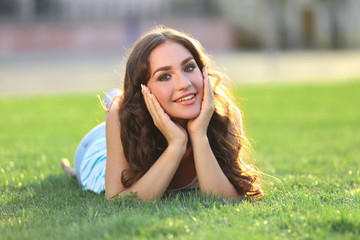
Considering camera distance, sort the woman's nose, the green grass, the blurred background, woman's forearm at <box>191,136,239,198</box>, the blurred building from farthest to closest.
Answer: the blurred building < the blurred background < woman's forearm at <box>191,136,239,198</box> < the woman's nose < the green grass

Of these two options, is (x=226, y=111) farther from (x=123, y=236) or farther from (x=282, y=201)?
(x=123, y=236)

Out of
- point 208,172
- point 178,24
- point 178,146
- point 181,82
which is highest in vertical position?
point 181,82

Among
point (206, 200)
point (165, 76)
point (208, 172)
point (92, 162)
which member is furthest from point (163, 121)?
point (92, 162)

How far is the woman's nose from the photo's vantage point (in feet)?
11.2

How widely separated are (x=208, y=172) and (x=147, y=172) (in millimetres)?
379

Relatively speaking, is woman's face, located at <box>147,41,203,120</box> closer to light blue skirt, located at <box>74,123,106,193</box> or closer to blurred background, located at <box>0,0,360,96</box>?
light blue skirt, located at <box>74,123,106,193</box>

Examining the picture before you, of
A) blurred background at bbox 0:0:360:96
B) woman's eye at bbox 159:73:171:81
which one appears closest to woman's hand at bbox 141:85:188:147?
woman's eye at bbox 159:73:171:81

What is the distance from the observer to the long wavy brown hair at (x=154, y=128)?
11.8ft

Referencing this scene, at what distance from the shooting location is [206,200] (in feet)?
11.6

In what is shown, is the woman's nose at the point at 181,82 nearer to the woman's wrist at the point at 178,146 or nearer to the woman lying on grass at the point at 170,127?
the woman lying on grass at the point at 170,127

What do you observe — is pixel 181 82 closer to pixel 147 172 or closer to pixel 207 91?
pixel 207 91

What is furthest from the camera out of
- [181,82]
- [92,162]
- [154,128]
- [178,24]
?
[178,24]

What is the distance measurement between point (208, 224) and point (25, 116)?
858 centimetres

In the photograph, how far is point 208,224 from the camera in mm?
3023
